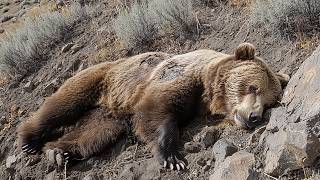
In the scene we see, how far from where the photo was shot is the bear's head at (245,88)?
5113mm

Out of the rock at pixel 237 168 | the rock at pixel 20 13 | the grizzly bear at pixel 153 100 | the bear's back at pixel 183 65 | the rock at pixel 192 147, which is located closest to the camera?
the rock at pixel 237 168

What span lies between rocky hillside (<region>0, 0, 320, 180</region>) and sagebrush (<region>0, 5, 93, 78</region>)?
18 mm

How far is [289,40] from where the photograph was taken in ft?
20.5

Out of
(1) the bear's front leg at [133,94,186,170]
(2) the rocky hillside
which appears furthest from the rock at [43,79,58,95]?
(1) the bear's front leg at [133,94,186,170]

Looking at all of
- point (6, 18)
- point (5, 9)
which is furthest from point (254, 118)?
point (5, 9)

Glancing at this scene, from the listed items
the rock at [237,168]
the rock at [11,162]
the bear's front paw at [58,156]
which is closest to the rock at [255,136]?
the rock at [237,168]

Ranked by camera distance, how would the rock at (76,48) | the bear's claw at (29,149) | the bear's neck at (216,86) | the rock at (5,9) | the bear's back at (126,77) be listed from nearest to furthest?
the bear's neck at (216,86) < the bear's back at (126,77) < the bear's claw at (29,149) < the rock at (76,48) < the rock at (5,9)

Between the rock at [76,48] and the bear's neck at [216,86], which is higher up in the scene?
the bear's neck at [216,86]

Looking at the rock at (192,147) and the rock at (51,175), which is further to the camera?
the rock at (51,175)

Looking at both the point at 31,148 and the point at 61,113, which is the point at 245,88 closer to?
the point at 61,113

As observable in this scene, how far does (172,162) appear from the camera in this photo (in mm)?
5043

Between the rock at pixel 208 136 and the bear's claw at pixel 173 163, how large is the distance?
0.98 feet

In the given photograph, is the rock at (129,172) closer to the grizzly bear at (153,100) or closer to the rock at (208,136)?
the grizzly bear at (153,100)

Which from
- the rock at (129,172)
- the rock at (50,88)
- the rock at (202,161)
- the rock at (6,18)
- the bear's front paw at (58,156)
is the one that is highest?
the rock at (202,161)
